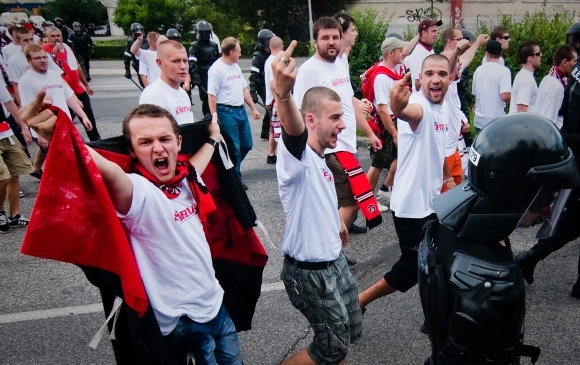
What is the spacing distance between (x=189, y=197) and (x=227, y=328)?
670 mm

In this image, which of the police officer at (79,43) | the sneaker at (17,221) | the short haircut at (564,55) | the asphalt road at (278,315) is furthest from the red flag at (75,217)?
the police officer at (79,43)

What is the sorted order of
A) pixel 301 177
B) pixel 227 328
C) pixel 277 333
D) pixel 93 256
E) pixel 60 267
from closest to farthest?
pixel 93 256 → pixel 227 328 → pixel 301 177 → pixel 277 333 → pixel 60 267

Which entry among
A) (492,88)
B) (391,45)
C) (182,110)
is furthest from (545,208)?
(492,88)

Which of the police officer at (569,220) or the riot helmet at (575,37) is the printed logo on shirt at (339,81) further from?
the riot helmet at (575,37)

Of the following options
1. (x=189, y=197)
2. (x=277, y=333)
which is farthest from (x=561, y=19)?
(x=189, y=197)

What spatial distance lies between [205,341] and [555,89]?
451 cm

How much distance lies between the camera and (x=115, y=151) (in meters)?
2.49

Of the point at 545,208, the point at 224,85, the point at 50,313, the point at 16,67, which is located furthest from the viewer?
the point at 16,67

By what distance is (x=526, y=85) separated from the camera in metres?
6.38

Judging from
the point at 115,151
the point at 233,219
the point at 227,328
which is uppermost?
the point at 115,151

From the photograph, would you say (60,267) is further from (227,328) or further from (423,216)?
(423,216)

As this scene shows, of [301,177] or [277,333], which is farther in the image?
[277,333]

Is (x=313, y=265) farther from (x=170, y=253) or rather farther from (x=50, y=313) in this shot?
(x=50, y=313)

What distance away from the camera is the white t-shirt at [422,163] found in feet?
12.2
